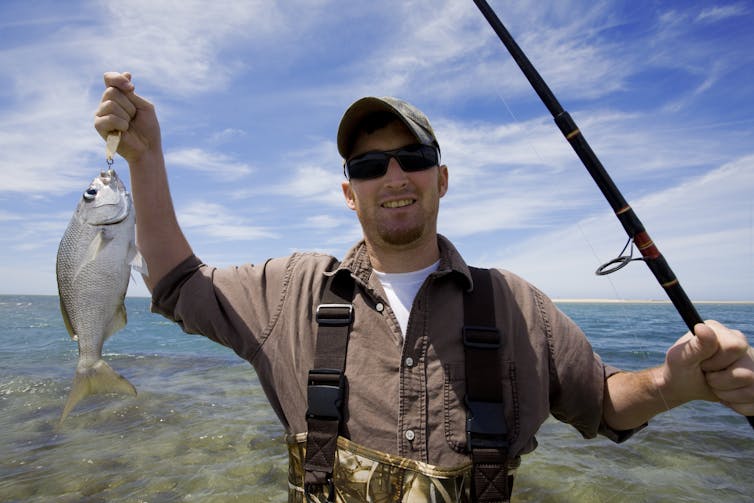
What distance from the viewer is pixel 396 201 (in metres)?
2.68

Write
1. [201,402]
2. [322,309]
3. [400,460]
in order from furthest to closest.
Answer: [201,402] → [322,309] → [400,460]

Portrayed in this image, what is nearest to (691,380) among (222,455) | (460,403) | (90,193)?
(460,403)

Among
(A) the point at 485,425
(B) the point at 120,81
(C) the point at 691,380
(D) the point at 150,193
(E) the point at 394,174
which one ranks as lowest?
(A) the point at 485,425

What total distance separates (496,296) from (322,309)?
0.94 m

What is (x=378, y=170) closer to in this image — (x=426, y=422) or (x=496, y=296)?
(x=496, y=296)

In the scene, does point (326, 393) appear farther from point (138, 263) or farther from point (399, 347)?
point (138, 263)

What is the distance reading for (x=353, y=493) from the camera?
7.13 ft

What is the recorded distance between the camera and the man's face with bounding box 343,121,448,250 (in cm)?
264

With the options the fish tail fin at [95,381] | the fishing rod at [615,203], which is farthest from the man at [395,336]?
the fish tail fin at [95,381]

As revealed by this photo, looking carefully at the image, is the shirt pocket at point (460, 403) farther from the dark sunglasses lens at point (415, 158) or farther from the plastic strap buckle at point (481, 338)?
the dark sunglasses lens at point (415, 158)

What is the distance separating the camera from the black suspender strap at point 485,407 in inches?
84.9

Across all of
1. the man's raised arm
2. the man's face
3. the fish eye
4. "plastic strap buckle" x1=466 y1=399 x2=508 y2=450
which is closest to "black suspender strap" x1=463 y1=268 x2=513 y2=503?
"plastic strap buckle" x1=466 y1=399 x2=508 y2=450

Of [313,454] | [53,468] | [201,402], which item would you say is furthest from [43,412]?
[313,454]

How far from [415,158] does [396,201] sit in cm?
28
